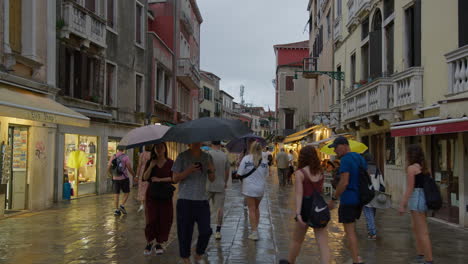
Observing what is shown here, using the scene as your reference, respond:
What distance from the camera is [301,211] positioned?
594 cm

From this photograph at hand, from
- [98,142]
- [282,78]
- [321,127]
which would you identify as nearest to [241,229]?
[98,142]

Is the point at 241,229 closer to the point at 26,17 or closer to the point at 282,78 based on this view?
the point at 26,17

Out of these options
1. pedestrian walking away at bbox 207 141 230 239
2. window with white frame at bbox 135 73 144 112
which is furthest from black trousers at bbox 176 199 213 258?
window with white frame at bbox 135 73 144 112

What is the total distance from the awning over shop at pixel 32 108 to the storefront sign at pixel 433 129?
823 cm

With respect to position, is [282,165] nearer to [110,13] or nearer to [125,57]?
[125,57]

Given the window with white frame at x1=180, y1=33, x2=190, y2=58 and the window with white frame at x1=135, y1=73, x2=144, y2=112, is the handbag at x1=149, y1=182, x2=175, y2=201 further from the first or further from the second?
the window with white frame at x1=180, y1=33, x2=190, y2=58

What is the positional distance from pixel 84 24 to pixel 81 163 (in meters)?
4.78

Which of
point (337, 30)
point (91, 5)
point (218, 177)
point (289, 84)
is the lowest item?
point (218, 177)

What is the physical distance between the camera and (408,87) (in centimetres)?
1293

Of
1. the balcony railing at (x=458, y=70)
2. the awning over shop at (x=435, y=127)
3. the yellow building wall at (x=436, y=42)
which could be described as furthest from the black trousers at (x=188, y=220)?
the yellow building wall at (x=436, y=42)

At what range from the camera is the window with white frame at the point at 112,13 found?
19.8 meters

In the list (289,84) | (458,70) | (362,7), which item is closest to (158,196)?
(458,70)

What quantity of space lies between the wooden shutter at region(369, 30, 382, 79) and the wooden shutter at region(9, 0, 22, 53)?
11043 mm

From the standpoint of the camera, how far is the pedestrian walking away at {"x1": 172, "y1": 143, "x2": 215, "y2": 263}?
638cm
